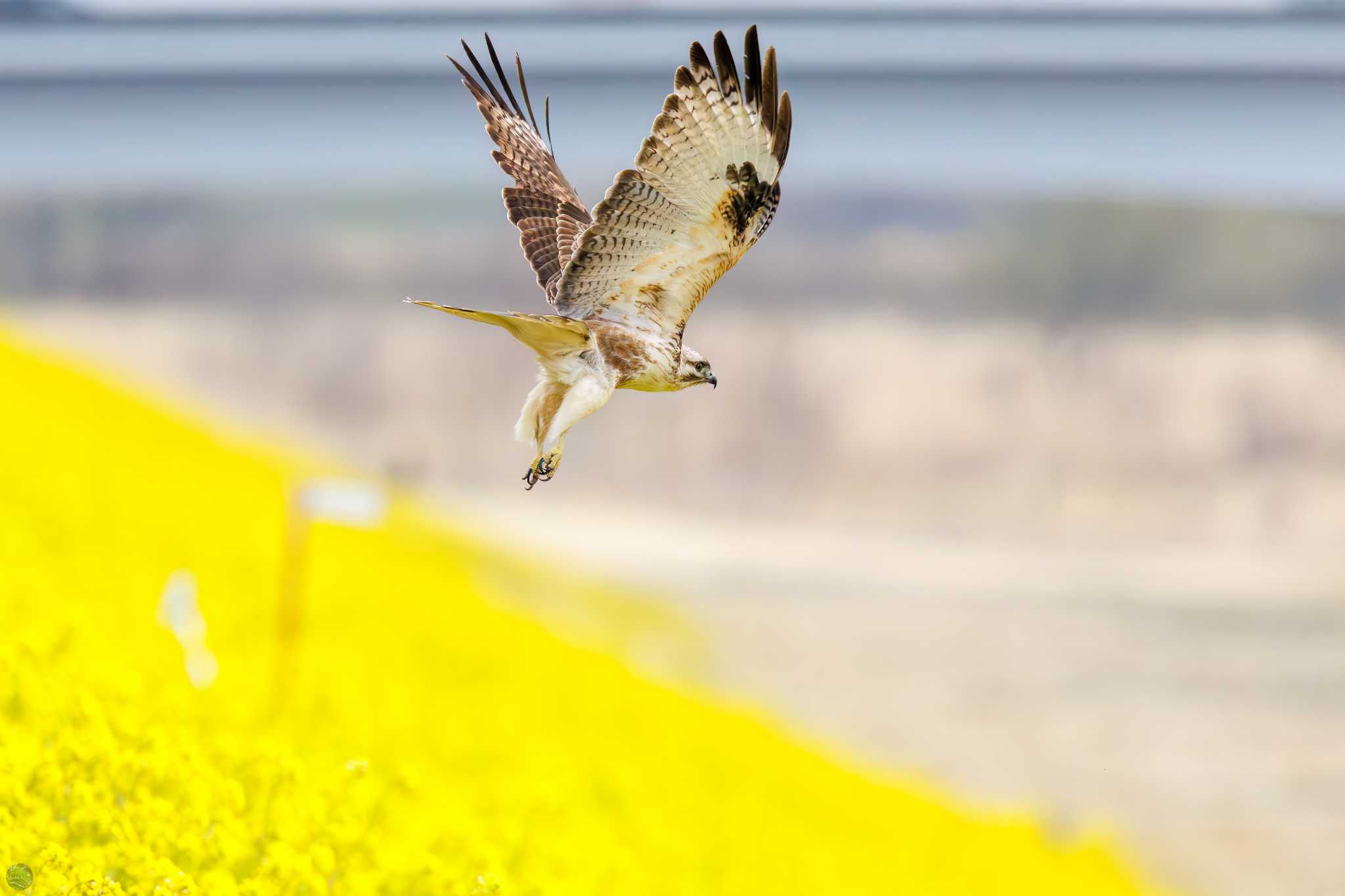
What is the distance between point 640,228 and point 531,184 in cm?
31

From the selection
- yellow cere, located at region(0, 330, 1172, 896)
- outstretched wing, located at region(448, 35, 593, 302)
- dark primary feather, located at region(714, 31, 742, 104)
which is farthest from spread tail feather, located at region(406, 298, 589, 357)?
yellow cere, located at region(0, 330, 1172, 896)

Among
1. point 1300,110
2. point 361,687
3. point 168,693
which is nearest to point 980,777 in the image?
point 1300,110

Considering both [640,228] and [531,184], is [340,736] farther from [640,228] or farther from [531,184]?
[640,228]

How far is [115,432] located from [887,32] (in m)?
8.07

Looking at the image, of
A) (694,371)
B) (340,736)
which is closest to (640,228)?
(694,371)

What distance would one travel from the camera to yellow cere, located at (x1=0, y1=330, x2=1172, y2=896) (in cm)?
297

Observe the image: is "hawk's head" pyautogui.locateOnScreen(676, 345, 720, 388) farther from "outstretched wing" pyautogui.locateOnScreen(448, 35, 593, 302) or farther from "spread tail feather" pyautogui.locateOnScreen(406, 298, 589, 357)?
"outstretched wing" pyautogui.locateOnScreen(448, 35, 593, 302)

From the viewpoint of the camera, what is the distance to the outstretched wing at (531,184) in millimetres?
1610

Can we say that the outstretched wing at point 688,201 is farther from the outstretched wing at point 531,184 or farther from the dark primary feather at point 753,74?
the outstretched wing at point 531,184

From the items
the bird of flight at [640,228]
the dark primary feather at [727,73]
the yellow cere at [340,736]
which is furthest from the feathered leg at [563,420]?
the yellow cere at [340,736]

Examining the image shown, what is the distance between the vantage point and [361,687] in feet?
22.8

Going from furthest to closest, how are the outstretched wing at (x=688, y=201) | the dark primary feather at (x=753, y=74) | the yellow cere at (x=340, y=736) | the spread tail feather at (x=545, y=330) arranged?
1. the yellow cere at (x=340, y=736)
2. the dark primary feather at (x=753, y=74)
3. the outstretched wing at (x=688, y=201)
4. the spread tail feather at (x=545, y=330)

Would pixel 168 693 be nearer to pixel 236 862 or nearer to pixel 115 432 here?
pixel 236 862

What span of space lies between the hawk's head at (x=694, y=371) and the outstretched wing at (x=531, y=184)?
10.6 inches
